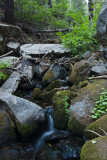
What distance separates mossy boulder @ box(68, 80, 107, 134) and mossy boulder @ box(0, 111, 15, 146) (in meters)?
1.64

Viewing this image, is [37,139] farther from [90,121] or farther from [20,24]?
[20,24]

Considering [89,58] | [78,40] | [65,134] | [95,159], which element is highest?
[78,40]

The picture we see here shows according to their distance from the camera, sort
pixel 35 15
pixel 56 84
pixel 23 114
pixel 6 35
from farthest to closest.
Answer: pixel 35 15, pixel 6 35, pixel 56 84, pixel 23 114

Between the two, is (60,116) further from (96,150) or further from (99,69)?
(99,69)

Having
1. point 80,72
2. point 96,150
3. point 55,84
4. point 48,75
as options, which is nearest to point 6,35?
point 48,75

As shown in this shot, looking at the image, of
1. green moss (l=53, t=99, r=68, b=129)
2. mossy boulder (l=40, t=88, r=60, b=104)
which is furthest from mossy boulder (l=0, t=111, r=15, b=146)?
mossy boulder (l=40, t=88, r=60, b=104)

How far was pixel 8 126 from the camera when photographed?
3.67m

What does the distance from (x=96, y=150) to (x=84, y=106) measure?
1.59 meters

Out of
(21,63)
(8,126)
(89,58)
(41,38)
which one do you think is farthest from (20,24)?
(8,126)

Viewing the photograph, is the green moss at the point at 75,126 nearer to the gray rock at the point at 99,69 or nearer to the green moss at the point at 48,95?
the green moss at the point at 48,95

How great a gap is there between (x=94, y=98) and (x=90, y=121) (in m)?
0.75

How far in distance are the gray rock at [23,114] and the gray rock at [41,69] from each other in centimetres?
277

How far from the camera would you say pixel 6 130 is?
142 inches

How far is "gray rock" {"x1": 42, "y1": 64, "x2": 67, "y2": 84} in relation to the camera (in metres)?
6.32
